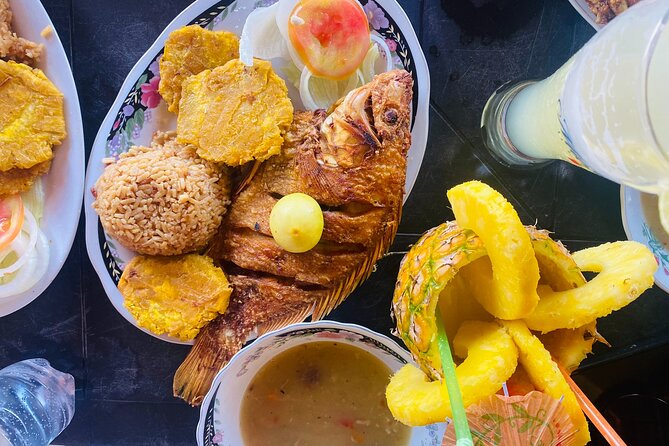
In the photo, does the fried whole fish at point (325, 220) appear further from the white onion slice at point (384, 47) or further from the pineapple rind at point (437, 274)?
the pineapple rind at point (437, 274)

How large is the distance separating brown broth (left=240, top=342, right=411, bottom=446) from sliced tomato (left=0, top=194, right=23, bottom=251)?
1.89 ft

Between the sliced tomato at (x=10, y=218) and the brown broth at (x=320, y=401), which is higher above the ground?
the sliced tomato at (x=10, y=218)

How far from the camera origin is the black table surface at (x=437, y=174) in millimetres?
1331

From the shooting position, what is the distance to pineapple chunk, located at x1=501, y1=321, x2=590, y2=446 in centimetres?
77

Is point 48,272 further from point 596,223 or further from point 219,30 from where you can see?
point 596,223

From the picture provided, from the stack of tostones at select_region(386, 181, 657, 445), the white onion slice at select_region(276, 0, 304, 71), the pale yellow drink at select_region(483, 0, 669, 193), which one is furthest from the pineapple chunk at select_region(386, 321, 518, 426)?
the white onion slice at select_region(276, 0, 304, 71)

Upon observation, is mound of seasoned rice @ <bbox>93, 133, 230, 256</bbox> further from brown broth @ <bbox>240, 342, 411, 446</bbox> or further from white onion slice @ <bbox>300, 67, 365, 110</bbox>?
brown broth @ <bbox>240, 342, 411, 446</bbox>

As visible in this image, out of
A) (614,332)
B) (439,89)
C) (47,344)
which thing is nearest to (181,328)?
(47,344)

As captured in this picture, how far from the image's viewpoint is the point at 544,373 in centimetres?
78

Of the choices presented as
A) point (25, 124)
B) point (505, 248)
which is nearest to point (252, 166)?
point (25, 124)

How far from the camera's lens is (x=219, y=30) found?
1.23 m

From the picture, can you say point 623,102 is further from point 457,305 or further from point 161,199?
point 161,199

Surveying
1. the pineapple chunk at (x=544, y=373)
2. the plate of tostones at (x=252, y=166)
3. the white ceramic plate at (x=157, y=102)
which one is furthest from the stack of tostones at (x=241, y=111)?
the pineapple chunk at (x=544, y=373)

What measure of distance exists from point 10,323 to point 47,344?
0.10 meters
